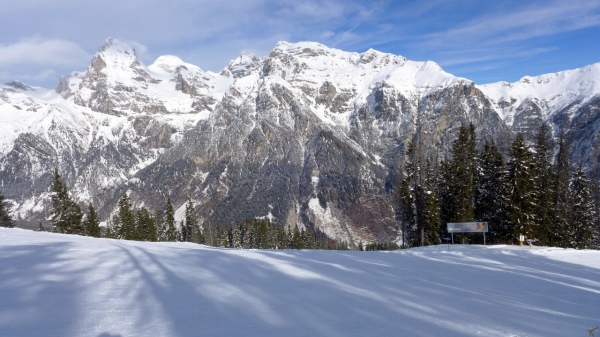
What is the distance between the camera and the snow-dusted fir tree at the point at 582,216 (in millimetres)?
37594

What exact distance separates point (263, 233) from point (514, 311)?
73170mm

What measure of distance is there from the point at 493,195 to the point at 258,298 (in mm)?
35192

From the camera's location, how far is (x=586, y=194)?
38.1 m

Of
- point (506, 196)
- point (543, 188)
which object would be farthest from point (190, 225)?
point (543, 188)

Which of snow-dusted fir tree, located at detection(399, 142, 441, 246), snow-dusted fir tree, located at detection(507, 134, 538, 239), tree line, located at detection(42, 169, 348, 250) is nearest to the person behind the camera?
snow-dusted fir tree, located at detection(507, 134, 538, 239)

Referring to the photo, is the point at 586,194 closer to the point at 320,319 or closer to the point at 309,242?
the point at 320,319

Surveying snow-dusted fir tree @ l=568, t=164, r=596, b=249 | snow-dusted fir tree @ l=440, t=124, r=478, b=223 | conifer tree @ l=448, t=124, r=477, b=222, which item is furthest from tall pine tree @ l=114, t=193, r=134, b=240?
snow-dusted fir tree @ l=568, t=164, r=596, b=249

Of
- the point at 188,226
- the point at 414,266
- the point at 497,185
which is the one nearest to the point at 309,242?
the point at 188,226

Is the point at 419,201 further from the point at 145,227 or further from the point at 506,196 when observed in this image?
the point at 145,227

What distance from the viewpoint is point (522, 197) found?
32438 millimetres

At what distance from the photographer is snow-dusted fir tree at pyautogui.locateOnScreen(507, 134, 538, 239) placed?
3231 centimetres

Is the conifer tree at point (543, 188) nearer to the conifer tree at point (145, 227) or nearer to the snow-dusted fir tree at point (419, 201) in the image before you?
the snow-dusted fir tree at point (419, 201)

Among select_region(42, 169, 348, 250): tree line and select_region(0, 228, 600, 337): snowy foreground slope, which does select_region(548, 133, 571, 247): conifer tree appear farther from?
select_region(42, 169, 348, 250): tree line

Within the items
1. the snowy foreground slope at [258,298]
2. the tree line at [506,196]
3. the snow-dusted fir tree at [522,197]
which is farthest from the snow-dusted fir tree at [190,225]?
the snowy foreground slope at [258,298]
